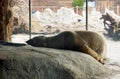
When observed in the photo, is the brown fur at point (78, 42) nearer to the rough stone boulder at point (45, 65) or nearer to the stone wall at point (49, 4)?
the rough stone boulder at point (45, 65)

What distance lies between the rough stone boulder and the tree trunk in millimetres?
1620

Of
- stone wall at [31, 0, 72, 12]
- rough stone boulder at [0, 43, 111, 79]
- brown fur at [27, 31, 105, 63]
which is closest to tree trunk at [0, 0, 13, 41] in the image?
brown fur at [27, 31, 105, 63]

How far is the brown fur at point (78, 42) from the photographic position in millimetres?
4141

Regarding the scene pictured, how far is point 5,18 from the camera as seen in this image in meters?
5.40

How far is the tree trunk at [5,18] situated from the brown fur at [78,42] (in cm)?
100

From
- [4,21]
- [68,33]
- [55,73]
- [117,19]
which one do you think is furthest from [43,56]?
[117,19]

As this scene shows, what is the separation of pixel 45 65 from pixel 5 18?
231 centimetres

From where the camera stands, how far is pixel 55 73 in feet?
10.7

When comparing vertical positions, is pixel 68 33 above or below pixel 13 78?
above

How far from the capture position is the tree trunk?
534 cm

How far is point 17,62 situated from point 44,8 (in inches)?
310

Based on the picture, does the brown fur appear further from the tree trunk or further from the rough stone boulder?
the tree trunk

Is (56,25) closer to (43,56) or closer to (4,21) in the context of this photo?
(4,21)

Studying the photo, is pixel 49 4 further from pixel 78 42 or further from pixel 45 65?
pixel 45 65
